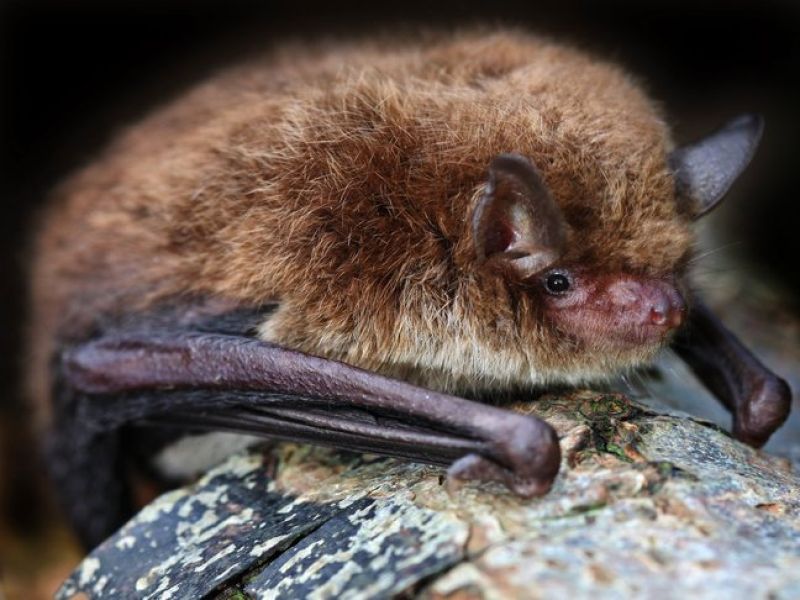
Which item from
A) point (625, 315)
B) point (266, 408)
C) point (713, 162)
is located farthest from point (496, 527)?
point (713, 162)

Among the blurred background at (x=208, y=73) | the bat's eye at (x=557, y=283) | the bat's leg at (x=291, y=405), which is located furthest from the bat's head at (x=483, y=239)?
the blurred background at (x=208, y=73)

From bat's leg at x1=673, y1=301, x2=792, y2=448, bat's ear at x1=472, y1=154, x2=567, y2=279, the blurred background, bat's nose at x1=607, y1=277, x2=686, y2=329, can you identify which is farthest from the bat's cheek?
the blurred background

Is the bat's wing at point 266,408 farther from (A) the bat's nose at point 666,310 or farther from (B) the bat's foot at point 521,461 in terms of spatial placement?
(A) the bat's nose at point 666,310

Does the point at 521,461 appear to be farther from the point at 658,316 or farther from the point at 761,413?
the point at 761,413

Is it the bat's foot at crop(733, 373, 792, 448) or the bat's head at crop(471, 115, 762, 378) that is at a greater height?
the bat's head at crop(471, 115, 762, 378)

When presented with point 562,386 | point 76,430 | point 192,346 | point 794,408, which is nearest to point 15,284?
point 76,430

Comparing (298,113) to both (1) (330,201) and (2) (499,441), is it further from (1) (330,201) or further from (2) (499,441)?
(2) (499,441)

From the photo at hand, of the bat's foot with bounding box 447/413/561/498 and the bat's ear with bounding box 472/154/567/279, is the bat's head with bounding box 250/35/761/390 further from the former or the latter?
the bat's foot with bounding box 447/413/561/498
